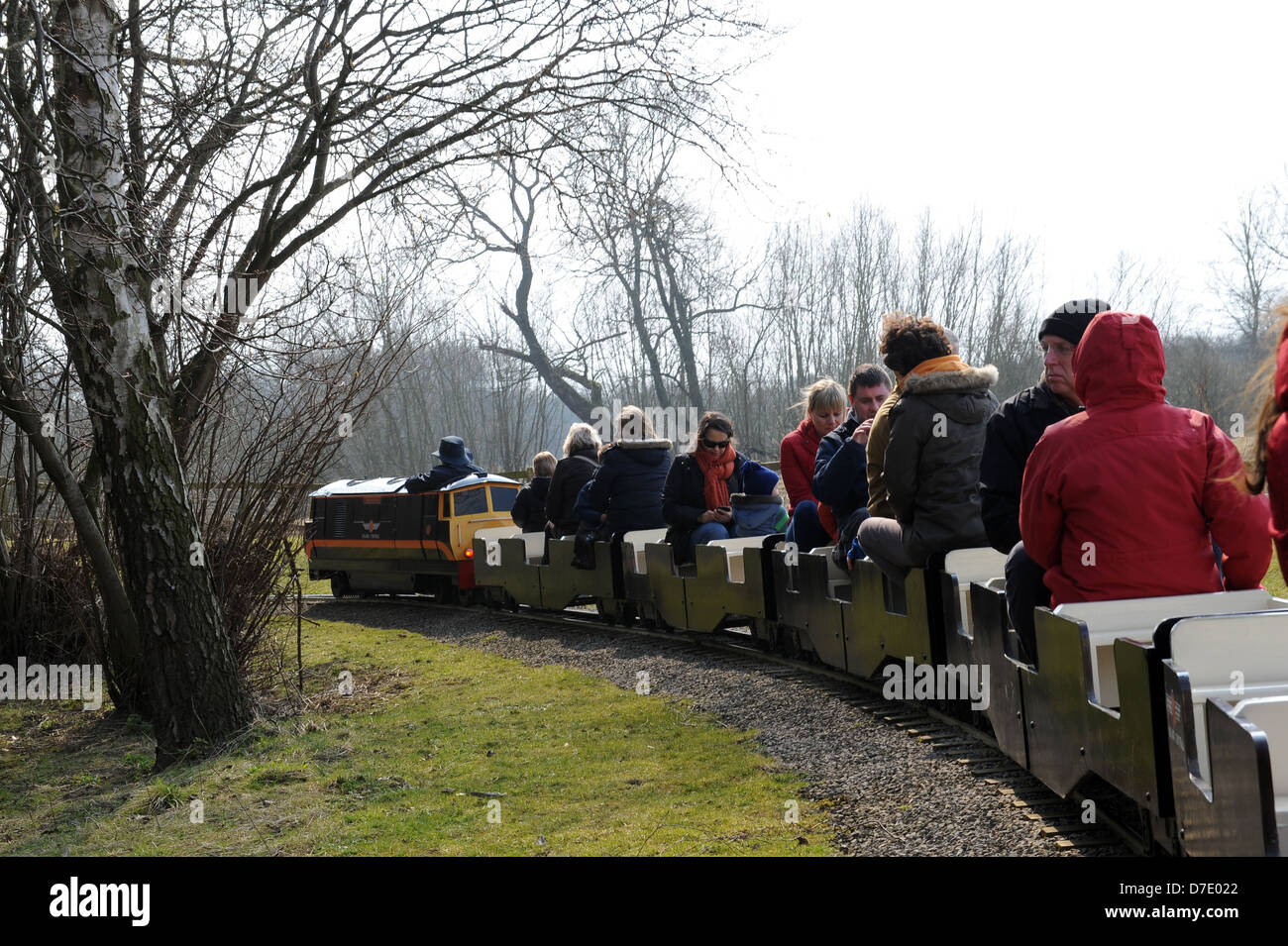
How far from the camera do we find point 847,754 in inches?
252

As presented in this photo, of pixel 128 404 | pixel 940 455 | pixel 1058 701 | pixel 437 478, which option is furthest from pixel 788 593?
pixel 437 478

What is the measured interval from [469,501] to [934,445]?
33.8ft

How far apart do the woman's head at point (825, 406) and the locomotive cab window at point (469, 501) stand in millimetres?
7682

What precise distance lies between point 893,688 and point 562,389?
32085mm

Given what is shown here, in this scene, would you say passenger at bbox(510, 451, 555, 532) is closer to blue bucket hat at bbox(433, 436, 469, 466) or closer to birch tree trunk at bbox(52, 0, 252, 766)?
blue bucket hat at bbox(433, 436, 469, 466)

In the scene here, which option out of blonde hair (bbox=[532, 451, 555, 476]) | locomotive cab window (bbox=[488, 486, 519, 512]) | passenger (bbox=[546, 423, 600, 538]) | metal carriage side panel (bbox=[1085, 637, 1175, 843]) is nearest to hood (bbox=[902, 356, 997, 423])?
metal carriage side panel (bbox=[1085, 637, 1175, 843])

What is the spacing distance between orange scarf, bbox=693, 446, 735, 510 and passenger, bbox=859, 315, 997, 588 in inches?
160

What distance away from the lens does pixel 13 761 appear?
844cm

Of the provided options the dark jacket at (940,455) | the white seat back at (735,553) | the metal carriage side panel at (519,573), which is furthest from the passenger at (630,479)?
the dark jacket at (940,455)

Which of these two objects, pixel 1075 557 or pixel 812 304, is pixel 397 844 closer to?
pixel 1075 557

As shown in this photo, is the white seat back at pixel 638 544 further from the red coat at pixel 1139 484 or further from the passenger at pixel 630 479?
the red coat at pixel 1139 484

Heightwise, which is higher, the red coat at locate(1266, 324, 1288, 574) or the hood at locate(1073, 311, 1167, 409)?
the hood at locate(1073, 311, 1167, 409)

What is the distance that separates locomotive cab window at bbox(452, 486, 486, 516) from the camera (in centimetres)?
1611

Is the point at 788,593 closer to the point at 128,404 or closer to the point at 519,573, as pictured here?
the point at 128,404
